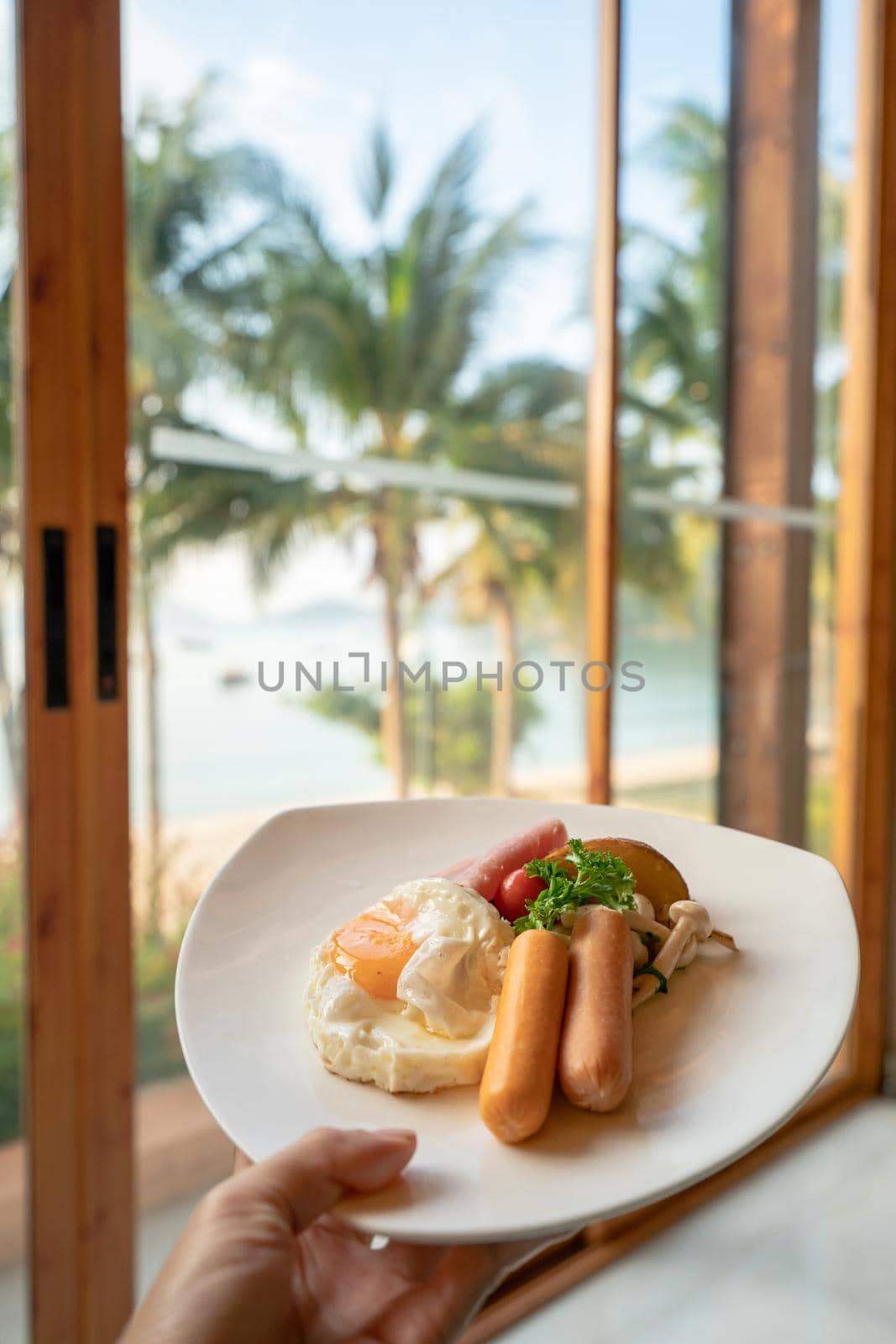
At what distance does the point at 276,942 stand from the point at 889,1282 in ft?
6.21

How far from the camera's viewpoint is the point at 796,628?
9.13 ft

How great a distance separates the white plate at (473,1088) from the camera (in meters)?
0.60

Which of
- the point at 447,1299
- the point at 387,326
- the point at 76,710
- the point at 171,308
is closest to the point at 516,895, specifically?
the point at 447,1299

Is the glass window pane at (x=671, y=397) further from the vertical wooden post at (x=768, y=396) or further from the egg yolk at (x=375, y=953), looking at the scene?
the egg yolk at (x=375, y=953)

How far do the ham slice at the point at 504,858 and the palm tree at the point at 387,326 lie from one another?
3.36ft

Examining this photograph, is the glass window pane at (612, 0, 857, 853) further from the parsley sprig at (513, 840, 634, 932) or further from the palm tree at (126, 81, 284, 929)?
the parsley sprig at (513, 840, 634, 932)

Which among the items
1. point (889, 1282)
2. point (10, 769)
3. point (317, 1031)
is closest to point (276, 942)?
point (317, 1031)

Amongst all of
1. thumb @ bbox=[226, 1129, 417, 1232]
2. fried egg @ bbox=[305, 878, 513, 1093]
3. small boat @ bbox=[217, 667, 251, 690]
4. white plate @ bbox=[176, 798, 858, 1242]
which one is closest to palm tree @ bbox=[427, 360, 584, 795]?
small boat @ bbox=[217, 667, 251, 690]

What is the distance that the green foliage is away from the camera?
180 centimetres

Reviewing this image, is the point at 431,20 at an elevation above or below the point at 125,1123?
above

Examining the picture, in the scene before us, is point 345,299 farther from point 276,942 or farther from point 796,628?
→ point 796,628

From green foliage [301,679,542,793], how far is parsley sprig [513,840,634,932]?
105 centimetres

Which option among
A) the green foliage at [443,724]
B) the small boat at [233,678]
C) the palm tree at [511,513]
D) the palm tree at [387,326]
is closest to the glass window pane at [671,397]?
the palm tree at [511,513]

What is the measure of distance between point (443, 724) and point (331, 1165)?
137 centimetres
